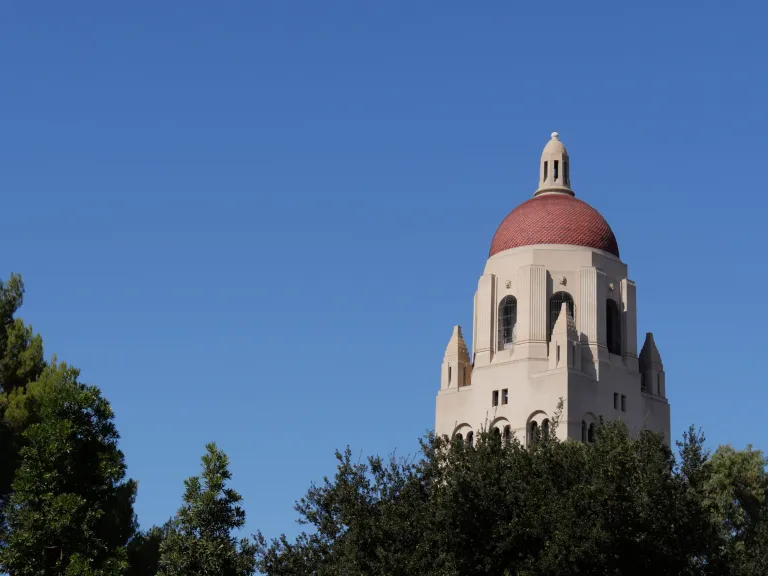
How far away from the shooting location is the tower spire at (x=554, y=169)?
240 ft

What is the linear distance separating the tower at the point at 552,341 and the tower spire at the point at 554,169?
79cm

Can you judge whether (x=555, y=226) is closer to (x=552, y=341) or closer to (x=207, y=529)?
(x=552, y=341)

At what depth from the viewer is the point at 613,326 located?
230 feet

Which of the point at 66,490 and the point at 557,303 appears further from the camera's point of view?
the point at 557,303

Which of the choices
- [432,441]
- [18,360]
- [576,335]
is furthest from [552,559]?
[576,335]

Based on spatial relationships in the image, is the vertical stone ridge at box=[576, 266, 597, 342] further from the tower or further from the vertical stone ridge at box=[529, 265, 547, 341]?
the vertical stone ridge at box=[529, 265, 547, 341]

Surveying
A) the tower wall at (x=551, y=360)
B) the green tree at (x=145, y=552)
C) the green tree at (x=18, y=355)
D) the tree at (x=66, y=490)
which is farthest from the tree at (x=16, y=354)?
the tower wall at (x=551, y=360)

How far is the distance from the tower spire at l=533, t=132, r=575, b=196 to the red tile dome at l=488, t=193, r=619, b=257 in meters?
0.85

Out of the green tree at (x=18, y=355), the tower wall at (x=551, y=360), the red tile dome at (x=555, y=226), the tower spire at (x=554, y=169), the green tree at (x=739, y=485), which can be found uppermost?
the tower spire at (x=554, y=169)

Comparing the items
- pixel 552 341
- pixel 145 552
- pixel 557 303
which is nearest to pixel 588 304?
pixel 557 303

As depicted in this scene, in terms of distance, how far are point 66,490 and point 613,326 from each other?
36440mm

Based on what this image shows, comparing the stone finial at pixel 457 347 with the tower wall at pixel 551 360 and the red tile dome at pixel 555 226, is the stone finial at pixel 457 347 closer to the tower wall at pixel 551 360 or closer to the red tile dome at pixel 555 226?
the tower wall at pixel 551 360

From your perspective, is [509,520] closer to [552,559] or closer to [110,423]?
[552,559]

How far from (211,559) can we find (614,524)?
35.8ft
